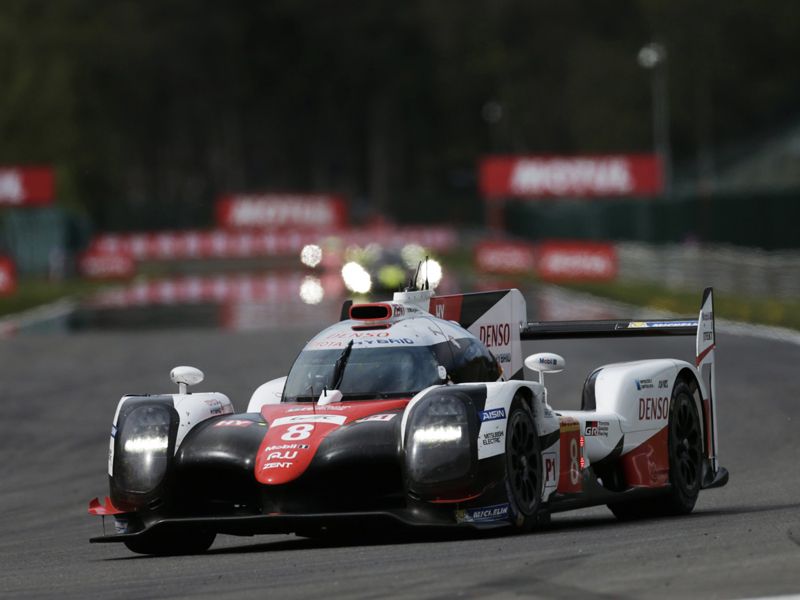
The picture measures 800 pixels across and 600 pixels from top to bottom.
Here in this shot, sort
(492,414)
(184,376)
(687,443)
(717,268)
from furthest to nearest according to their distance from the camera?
(717,268), (687,443), (184,376), (492,414)

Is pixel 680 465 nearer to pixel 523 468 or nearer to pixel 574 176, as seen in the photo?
pixel 523 468

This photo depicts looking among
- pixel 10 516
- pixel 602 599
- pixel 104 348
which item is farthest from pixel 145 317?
pixel 602 599

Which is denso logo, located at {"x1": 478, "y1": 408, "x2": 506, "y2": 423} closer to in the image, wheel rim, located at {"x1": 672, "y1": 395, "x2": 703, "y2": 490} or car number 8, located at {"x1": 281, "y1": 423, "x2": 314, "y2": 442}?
car number 8, located at {"x1": 281, "y1": 423, "x2": 314, "y2": 442}

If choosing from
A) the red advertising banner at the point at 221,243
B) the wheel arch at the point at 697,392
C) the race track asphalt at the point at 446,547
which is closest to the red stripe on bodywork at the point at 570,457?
the race track asphalt at the point at 446,547

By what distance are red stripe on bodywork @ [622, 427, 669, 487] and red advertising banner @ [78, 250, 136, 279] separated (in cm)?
5532

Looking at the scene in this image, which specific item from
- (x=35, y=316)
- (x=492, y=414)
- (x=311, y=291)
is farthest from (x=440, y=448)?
(x=311, y=291)

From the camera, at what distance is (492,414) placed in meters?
9.70

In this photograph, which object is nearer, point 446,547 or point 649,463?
point 446,547

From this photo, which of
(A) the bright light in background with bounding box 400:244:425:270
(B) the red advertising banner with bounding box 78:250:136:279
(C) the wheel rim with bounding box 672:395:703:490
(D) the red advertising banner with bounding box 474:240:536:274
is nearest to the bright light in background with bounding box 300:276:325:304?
(A) the bright light in background with bounding box 400:244:425:270

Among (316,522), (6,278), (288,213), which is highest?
(316,522)

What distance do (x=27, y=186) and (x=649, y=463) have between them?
140 ft

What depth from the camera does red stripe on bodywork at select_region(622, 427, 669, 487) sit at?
37.3 ft

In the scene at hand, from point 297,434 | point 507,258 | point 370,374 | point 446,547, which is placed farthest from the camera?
point 507,258

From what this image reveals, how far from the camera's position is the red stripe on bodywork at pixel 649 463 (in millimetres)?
11375
